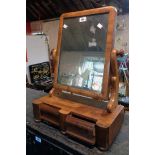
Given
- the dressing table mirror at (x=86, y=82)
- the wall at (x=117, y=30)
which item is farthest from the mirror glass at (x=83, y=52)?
the wall at (x=117, y=30)

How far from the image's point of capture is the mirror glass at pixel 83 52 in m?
0.93

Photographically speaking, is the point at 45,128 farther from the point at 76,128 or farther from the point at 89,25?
the point at 89,25

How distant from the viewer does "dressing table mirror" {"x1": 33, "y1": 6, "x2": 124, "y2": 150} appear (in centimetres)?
85

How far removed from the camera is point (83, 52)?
1.03m

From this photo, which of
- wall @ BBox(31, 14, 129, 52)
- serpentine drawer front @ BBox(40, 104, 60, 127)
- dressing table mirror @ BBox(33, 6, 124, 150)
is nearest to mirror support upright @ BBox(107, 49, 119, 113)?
dressing table mirror @ BBox(33, 6, 124, 150)

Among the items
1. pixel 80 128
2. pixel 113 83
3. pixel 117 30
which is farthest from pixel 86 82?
pixel 117 30

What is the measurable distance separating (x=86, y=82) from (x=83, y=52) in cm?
17

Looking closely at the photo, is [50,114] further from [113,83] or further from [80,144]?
[113,83]

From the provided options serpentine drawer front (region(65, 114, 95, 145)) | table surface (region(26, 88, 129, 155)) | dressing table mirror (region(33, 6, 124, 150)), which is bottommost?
table surface (region(26, 88, 129, 155))

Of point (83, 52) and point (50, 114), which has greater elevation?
point (83, 52)

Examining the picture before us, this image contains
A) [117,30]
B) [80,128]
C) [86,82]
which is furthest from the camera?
[117,30]

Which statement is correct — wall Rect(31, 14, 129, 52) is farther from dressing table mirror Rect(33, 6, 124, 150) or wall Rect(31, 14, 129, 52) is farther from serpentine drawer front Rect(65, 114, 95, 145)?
serpentine drawer front Rect(65, 114, 95, 145)
